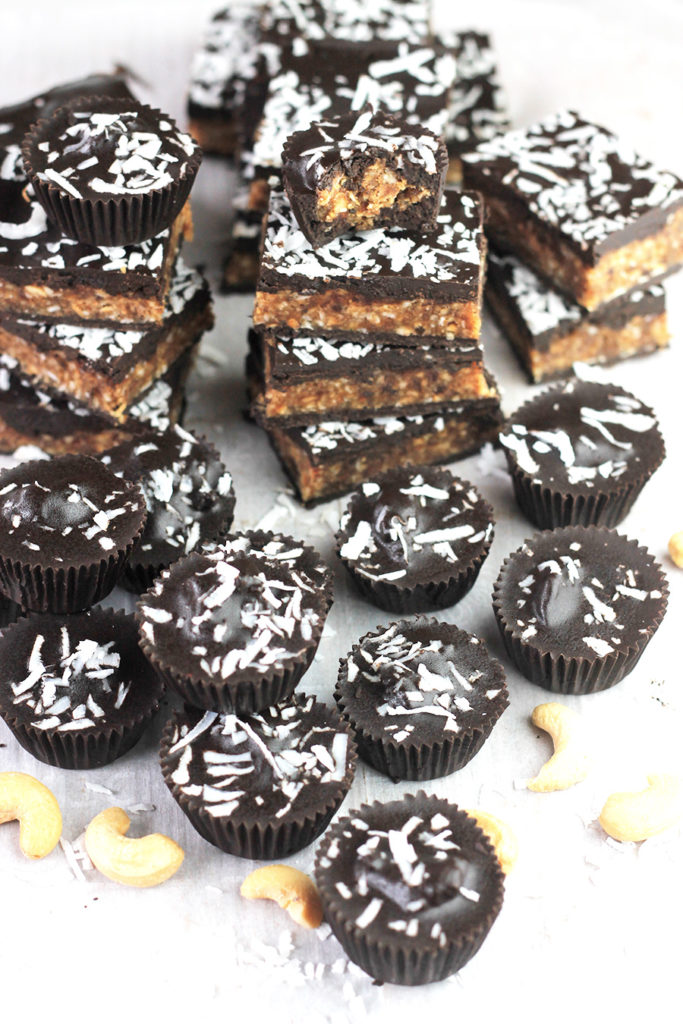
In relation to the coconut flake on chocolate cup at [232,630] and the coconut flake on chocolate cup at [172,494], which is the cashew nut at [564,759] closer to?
the coconut flake on chocolate cup at [232,630]

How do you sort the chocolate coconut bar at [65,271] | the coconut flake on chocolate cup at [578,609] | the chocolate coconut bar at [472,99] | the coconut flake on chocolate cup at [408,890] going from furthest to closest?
the chocolate coconut bar at [472,99]
the chocolate coconut bar at [65,271]
the coconut flake on chocolate cup at [578,609]
the coconut flake on chocolate cup at [408,890]

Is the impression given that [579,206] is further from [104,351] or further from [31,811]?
[31,811]

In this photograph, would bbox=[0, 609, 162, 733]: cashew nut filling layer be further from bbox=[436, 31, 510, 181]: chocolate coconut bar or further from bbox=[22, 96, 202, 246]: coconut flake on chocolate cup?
bbox=[436, 31, 510, 181]: chocolate coconut bar

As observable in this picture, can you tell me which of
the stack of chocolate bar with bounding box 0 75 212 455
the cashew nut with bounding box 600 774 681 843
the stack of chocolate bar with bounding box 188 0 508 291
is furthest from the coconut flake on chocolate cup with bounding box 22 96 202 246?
the cashew nut with bounding box 600 774 681 843

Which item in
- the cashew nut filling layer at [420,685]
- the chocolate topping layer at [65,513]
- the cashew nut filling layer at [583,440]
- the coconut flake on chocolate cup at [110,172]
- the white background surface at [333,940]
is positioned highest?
the coconut flake on chocolate cup at [110,172]

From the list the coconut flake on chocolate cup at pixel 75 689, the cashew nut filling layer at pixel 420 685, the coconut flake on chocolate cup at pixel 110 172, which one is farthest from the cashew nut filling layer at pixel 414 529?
the coconut flake on chocolate cup at pixel 110 172

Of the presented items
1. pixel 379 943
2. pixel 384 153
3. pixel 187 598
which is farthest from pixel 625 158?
pixel 379 943
